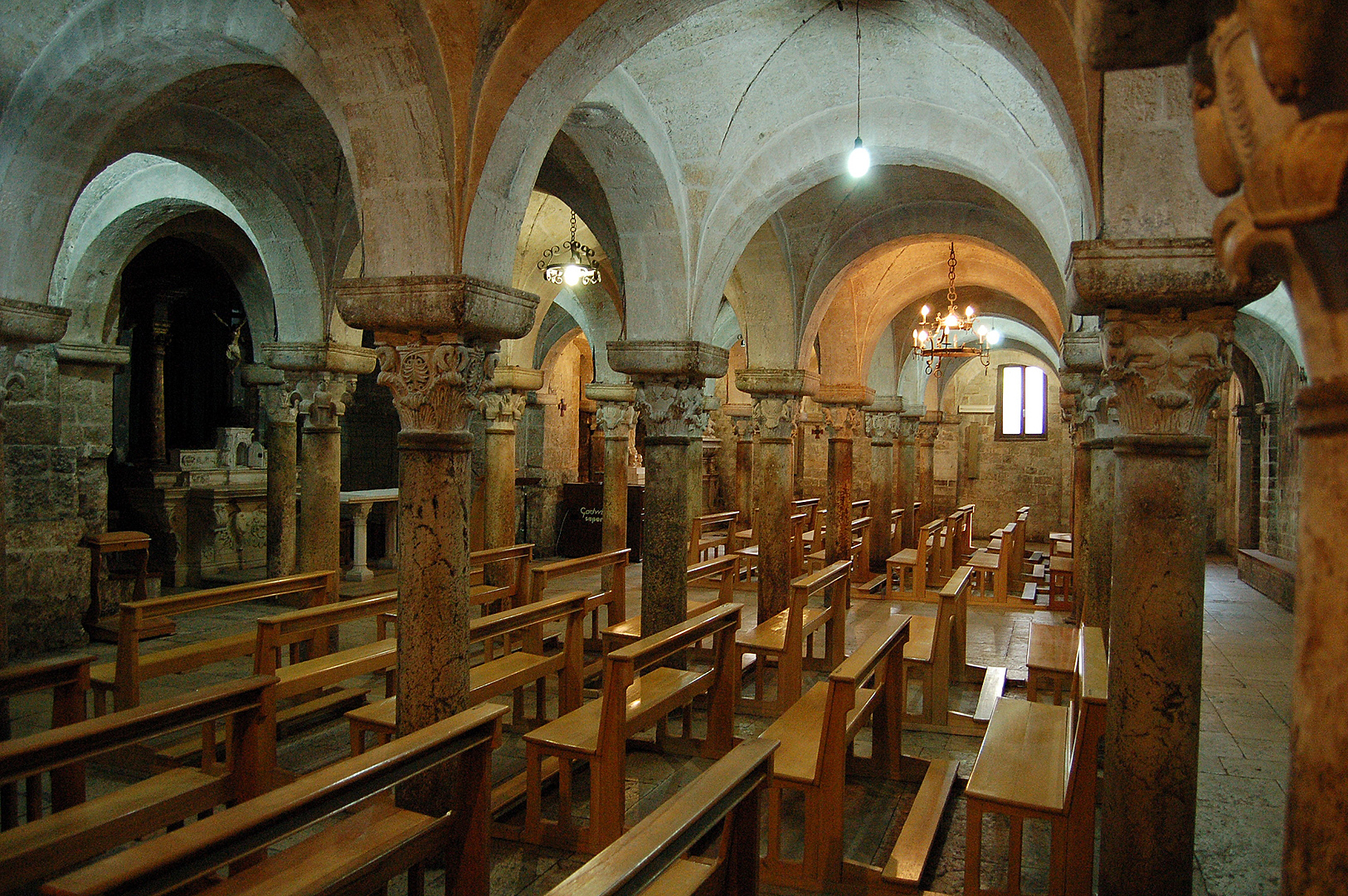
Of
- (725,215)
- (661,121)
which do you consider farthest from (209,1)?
(725,215)

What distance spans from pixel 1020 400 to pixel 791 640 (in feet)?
60.5

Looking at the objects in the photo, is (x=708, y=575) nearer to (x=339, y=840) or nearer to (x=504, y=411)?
(x=504, y=411)

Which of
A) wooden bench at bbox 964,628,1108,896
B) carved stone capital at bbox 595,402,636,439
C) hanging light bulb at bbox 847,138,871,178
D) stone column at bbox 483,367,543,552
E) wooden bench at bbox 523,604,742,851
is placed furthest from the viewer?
carved stone capital at bbox 595,402,636,439

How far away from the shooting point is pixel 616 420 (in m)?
12.0

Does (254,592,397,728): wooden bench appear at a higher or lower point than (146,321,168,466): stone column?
lower

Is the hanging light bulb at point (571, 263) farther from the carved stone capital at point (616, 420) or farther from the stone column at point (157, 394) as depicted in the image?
the stone column at point (157, 394)

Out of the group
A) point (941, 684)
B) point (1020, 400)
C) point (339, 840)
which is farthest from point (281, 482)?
point (1020, 400)

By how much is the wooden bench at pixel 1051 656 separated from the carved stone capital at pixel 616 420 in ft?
22.0

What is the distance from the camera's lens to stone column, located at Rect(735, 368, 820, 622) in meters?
8.70

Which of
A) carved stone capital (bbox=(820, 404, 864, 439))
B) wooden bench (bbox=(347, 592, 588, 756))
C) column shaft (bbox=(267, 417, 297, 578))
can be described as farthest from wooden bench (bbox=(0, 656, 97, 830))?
carved stone capital (bbox=(820, 404, 864, 439))

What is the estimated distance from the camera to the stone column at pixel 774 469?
8.70m

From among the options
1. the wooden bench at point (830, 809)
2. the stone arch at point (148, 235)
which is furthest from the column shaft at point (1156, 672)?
the stone arch at point (148, 235)

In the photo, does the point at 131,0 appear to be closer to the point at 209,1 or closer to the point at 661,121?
the point at 209,1

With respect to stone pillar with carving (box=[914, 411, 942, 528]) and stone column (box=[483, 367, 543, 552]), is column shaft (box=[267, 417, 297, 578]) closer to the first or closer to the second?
stone column (box=[483, 367, 543, 552])
